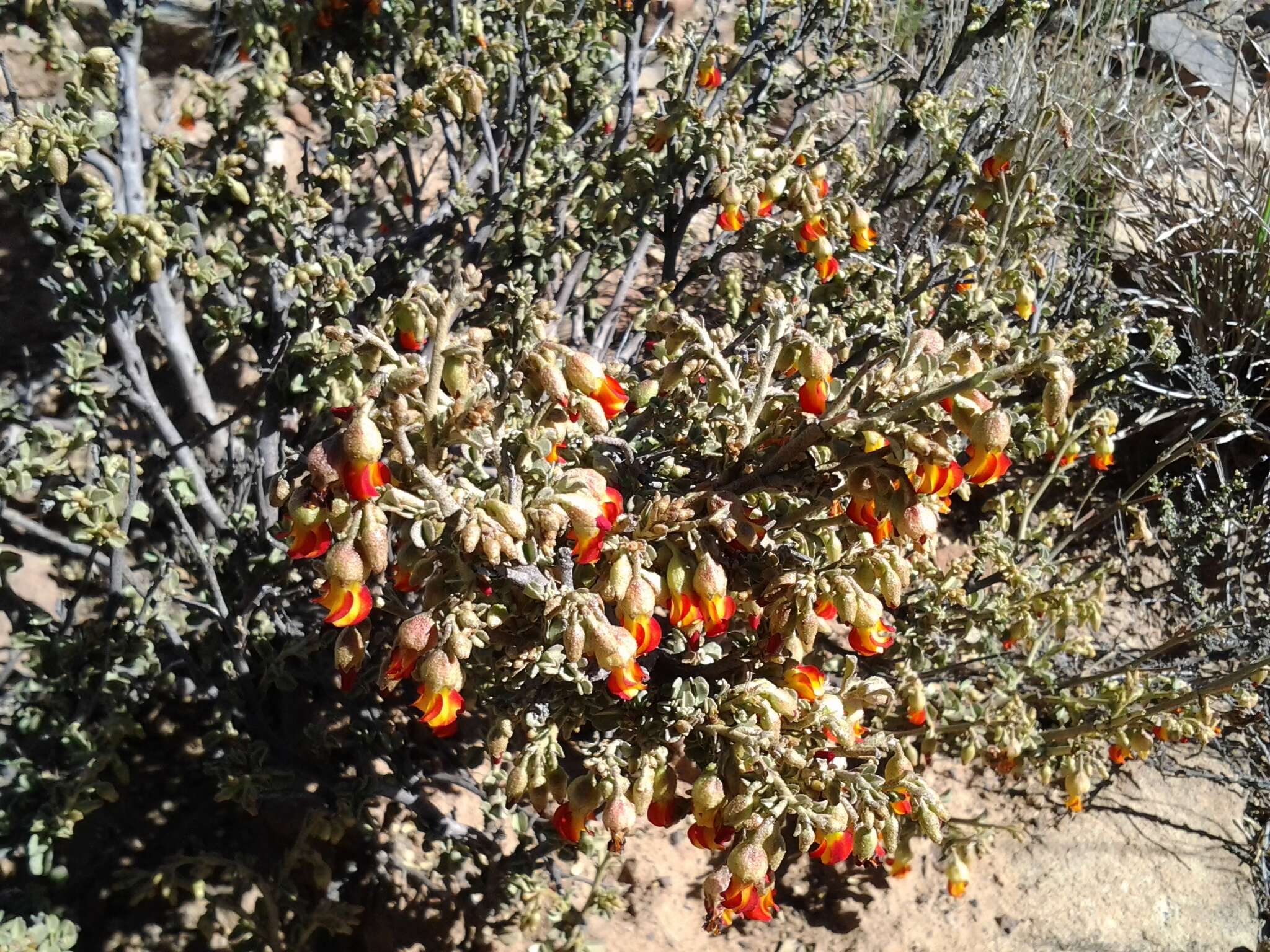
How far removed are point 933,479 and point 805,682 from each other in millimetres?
408

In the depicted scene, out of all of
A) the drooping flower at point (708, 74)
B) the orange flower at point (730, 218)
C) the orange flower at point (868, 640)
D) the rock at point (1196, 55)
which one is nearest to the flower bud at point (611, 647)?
the orange flower at point (868, 640)

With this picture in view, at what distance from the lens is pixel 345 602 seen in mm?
1138

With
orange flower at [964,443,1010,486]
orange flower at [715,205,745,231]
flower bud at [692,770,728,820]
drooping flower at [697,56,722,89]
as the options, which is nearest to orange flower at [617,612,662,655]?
flower bud at [692,770,728,820]

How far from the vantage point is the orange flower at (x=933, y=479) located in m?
1.09

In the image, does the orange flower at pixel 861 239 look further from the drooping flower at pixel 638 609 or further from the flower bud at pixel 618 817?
the flower bud at pixel 618 817

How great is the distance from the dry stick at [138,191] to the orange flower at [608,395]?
1.10 m

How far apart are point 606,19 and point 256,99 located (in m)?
0.93

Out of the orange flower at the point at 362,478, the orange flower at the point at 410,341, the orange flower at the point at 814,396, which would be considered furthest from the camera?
the orange flower at the point at 410,341

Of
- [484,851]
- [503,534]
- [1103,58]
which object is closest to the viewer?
[503,534]

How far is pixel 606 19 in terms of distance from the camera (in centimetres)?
257

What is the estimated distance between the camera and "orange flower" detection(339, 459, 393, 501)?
105 cm

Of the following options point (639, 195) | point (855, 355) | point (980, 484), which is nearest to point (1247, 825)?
point (855, 355)

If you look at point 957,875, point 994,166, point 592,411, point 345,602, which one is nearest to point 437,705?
point 345,602

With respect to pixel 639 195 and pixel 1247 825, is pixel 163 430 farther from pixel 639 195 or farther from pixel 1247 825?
pixel 1247 825
